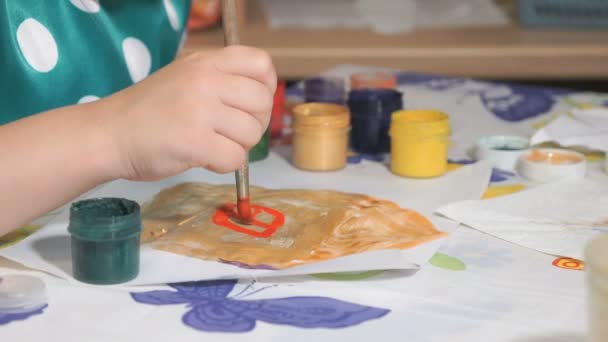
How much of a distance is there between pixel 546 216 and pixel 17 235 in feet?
1.45

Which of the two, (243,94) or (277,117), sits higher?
(243,94)

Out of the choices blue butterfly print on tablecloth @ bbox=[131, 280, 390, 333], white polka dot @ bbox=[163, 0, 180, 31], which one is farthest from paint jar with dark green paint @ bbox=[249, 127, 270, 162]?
blue butterfly print on tablecloth @ bbox=[131, 280, 390, 333]

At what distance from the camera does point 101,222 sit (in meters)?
0.62

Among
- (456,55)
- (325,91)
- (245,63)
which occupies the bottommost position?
(456,55)

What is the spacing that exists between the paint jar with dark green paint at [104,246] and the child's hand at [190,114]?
44 millimetres

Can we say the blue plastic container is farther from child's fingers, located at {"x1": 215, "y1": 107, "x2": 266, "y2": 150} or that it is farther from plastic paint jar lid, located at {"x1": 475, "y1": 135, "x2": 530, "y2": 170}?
child's fingers, located at {"x1": 215, "y1": 107, "x2": 266, "y2": 150}

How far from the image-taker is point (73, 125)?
0.64 m

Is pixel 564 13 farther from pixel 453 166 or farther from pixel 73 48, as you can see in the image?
pixel 73 48

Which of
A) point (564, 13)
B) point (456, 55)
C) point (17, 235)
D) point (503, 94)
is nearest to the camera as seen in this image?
point (17, 235)

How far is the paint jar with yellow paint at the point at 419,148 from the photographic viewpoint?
885 millimetres

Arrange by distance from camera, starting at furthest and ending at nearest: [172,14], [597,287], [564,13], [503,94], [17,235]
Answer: [564,13] → [503,94] → [172,14] → [17,235] → [597,287]

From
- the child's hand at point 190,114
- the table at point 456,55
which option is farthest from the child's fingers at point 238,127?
the table at point 456,55

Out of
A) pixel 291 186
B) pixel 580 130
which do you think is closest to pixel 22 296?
pixel 291 186

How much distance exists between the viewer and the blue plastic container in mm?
1861
